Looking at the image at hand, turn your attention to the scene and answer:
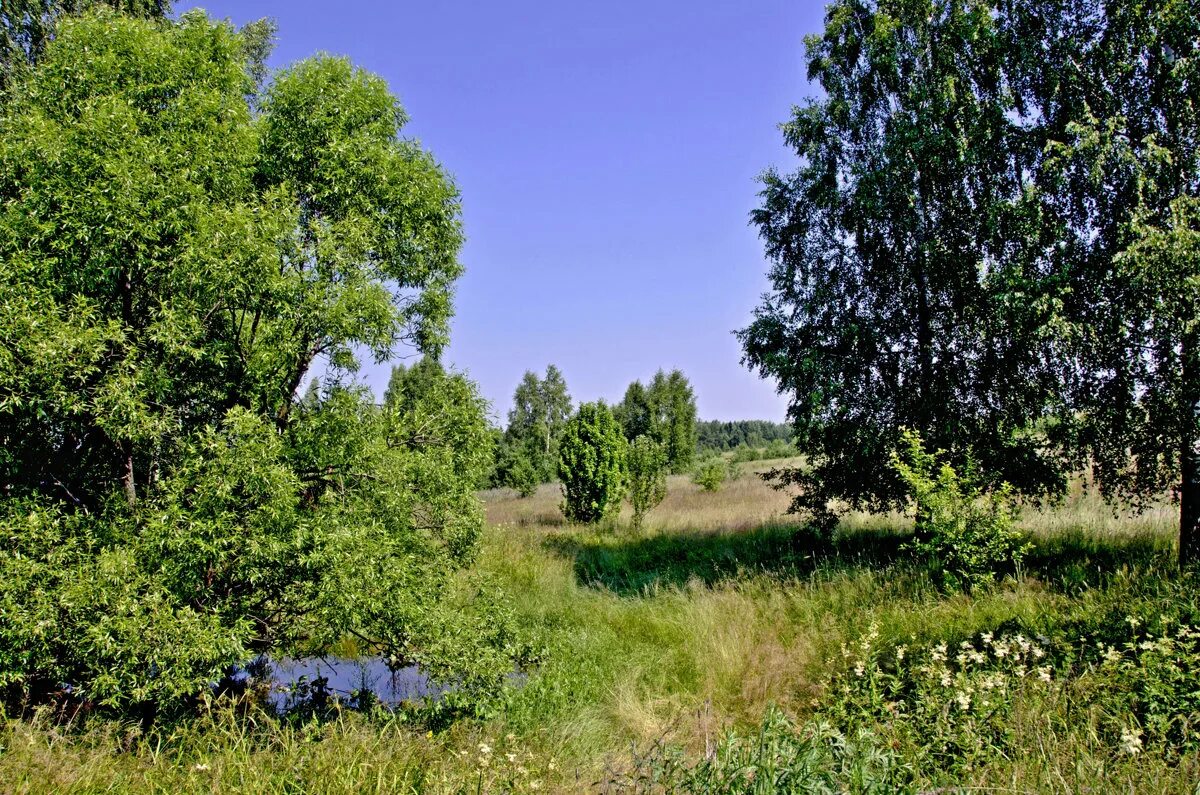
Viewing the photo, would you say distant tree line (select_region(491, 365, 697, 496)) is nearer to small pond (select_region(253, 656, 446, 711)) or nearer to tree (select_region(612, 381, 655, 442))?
tree (select_region(612, 381, 655, 442))

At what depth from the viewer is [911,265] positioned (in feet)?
35.3

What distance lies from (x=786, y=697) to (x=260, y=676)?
6.25 m

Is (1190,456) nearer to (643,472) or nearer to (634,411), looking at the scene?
(643,472)

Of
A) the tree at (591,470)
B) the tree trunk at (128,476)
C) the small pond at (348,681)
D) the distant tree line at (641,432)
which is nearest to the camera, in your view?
the tree trunk at (128,476)

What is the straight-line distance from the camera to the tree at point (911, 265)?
32.3 feet

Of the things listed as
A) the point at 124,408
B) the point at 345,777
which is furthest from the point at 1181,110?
the point at 124,408

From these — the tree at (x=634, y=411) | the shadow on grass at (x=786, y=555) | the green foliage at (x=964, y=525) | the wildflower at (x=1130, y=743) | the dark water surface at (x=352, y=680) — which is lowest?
the dark water surface at (x=352, y=680)

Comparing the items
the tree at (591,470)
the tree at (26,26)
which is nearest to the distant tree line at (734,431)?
the tree at (591,470)

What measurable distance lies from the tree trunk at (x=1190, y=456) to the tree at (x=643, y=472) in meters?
11.9

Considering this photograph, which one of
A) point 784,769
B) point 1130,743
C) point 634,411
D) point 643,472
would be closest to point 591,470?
point 643,472

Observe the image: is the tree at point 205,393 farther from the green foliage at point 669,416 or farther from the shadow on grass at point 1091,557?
the green foliage at point 669,416

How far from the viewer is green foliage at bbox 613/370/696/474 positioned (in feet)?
140

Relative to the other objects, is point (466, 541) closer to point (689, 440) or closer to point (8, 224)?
point (8, 224)

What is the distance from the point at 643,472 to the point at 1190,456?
40.0 ft
